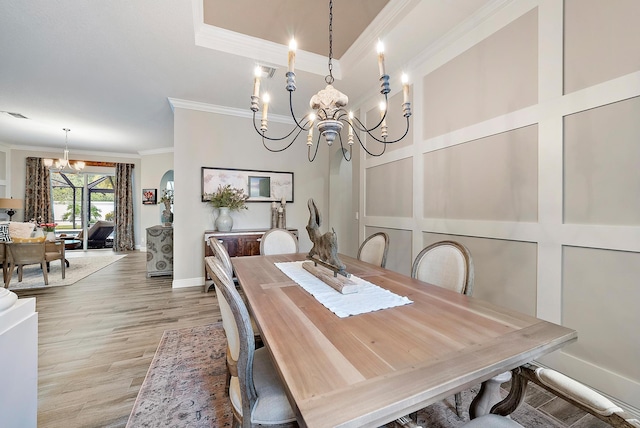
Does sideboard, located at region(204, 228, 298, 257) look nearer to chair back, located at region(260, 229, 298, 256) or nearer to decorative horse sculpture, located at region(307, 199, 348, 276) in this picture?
chair back, located at region(260, 229, 298, 256)

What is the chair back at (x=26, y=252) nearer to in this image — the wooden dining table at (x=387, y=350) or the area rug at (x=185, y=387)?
the area rug at (x=185, y=387)

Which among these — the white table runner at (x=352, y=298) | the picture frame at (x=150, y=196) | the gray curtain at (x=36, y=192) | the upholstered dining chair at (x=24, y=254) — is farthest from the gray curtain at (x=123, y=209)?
the white table runner at (x=352, y=298)

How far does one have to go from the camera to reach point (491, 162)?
2100mm

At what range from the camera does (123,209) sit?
731 cm

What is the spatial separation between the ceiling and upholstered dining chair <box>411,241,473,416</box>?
6.37ft

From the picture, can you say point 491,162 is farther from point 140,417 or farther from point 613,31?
point 140,417

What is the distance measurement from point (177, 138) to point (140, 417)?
11.4 feet

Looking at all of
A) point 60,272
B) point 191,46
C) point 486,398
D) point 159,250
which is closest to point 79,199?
point 60,272

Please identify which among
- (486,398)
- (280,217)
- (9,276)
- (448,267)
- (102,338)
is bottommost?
(102,338)

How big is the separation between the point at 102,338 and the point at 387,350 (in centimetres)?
280

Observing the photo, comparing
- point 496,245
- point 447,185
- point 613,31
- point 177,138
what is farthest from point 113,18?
point 496,245

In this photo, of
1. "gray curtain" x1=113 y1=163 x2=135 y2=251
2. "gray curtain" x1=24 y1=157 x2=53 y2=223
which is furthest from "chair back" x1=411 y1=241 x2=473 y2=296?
"gray curtain" x1=24 y1=157 x2=53 y2=223

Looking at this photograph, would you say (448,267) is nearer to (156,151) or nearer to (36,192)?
(156,151)

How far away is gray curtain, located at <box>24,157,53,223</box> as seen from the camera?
6461 millimetres
